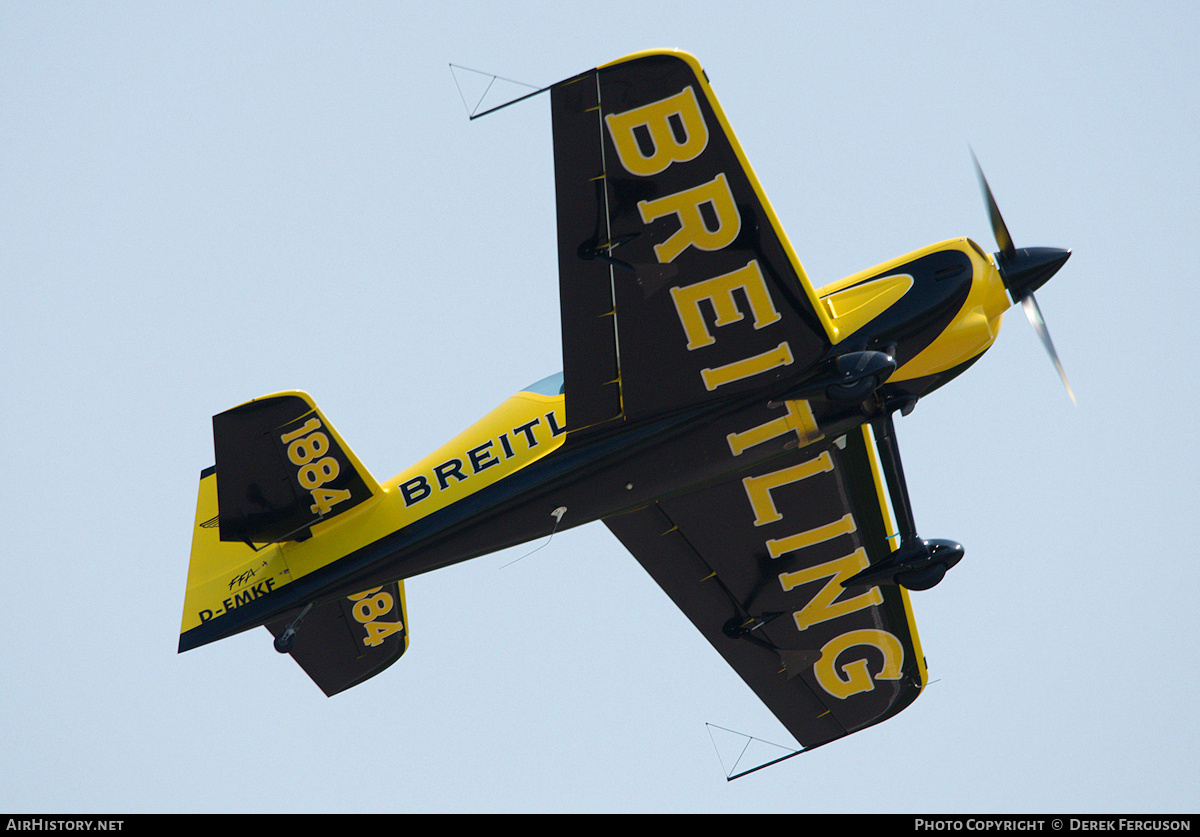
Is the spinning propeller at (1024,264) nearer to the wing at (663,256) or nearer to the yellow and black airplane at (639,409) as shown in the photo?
the yellow and black airplane at (639,409)

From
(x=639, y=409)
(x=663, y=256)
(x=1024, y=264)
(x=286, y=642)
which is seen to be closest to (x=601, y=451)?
(x=639, y=409)

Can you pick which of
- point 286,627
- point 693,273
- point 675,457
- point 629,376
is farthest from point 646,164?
point 286,627

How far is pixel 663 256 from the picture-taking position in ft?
34.6

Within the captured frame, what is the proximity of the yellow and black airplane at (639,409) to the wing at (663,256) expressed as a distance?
18 millimetres

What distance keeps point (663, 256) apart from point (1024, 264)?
3537 mm

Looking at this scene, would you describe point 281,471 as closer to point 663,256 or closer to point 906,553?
point 663,256

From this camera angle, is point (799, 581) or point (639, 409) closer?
point (639, 409)

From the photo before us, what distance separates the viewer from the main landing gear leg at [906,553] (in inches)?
463

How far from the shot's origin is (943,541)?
39.8ft

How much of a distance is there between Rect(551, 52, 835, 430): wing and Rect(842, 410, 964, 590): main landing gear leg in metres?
1.46

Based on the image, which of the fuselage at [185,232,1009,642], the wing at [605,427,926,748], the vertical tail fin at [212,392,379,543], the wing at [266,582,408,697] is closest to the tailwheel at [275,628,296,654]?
the fuselage at [185,232,1009,642]

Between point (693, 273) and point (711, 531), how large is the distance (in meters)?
3.87

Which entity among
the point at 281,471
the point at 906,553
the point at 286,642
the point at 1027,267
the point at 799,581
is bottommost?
the point at 799,581

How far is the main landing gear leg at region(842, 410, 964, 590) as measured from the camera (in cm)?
1177
